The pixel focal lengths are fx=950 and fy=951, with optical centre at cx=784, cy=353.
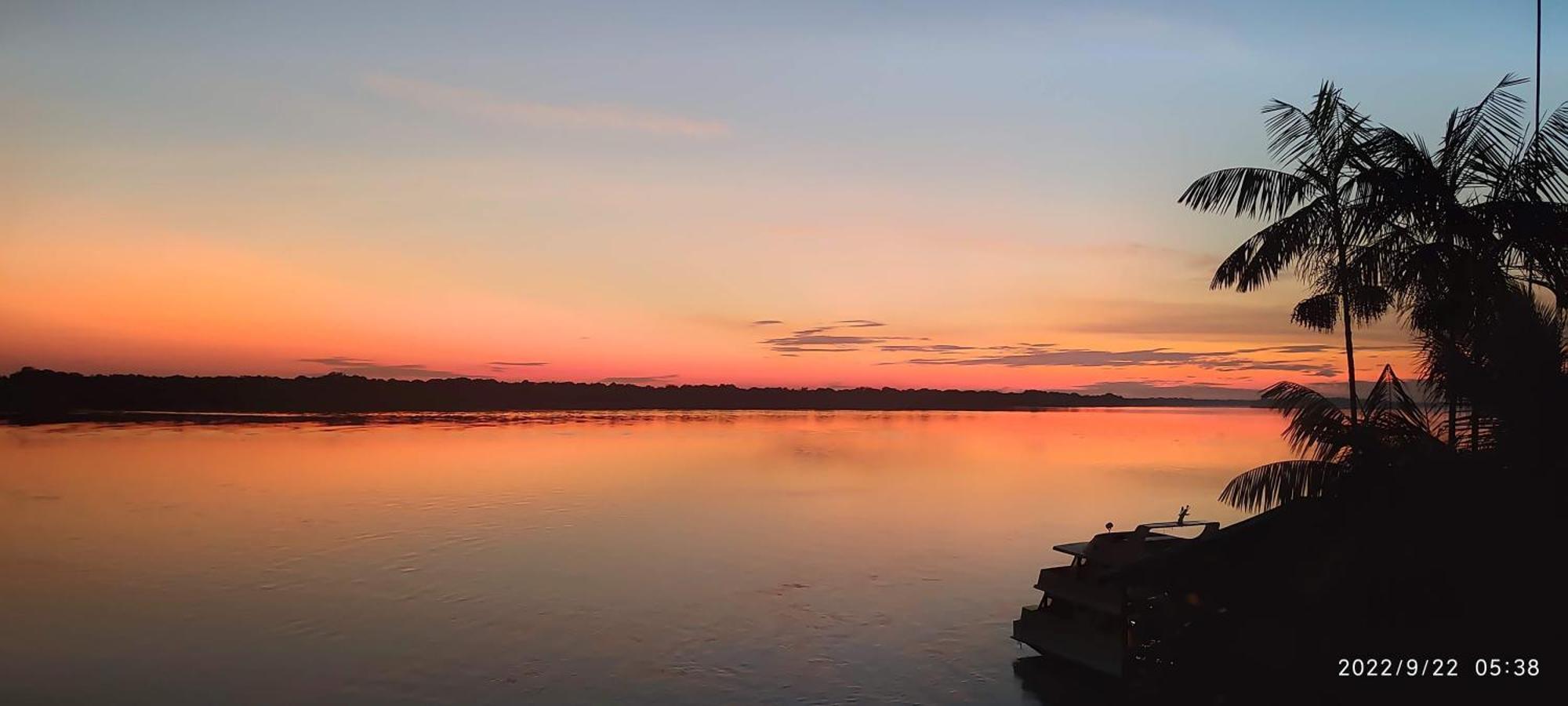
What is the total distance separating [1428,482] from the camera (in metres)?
11.2

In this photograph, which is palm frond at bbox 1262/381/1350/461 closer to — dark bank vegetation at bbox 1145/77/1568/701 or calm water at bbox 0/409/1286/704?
dark bank vegetation at bbox 1145/77/1568/701

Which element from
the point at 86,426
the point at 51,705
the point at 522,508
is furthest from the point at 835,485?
the point at 86,426

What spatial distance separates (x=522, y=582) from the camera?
3331 centimetres

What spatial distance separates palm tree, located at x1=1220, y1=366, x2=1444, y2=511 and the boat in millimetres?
5611

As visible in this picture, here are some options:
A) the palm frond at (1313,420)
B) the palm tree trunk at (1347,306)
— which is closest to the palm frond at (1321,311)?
the palm tree trunk at (1347,306)

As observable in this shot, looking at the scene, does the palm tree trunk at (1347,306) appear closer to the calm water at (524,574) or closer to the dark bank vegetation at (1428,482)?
the dark bank vegetation at (1428,482)

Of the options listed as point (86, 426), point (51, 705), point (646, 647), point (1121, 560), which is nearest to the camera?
point (51, 705)

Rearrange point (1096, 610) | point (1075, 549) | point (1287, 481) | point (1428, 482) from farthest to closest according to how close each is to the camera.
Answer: point (1075, 549) < point (1096, 610) < point (1287, 481) < point (1428, 482)

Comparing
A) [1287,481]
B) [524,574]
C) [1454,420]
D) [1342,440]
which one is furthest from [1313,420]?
[524,574]

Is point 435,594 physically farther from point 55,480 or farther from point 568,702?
point 55,480

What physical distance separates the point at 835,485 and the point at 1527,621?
2283 inches

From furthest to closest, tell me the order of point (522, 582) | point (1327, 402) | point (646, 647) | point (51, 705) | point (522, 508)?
point (522, 508) → point (522, 582) → point (646, 647) → point (51, 705) → point (1327, 402)

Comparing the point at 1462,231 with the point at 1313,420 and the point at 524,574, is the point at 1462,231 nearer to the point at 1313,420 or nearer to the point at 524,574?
the point at 1313,420

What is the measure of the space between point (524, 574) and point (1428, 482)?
29.8 meters
